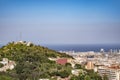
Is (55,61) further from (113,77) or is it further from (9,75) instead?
(9,75)

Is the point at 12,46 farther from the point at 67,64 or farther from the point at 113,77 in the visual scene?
the point at 113,77

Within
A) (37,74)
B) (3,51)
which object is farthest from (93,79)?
(3,51)

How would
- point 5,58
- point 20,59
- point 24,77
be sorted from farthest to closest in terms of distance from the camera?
point 5,58
point 20,59
point 24,77

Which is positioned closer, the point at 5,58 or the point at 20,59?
the point at 20,59

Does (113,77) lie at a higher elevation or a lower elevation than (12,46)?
lower

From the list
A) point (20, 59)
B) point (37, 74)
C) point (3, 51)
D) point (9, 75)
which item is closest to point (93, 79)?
point (37, 74)

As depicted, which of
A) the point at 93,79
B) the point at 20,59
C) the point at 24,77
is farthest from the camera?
the point at 20,59
